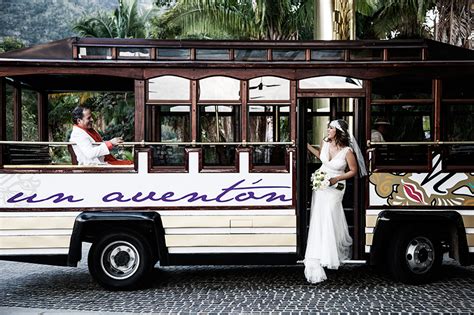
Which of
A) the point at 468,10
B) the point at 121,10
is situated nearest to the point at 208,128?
the point at 468,10

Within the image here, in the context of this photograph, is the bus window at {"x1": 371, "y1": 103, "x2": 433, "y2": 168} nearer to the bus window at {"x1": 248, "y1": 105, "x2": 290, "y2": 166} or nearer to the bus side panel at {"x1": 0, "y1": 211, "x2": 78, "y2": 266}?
the bus window at {"x1": 248, "y1": 105, "x2": 290, "y2": 166}

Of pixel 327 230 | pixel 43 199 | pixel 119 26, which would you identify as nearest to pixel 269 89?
pixel 327 230

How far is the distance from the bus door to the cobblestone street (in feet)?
2.16

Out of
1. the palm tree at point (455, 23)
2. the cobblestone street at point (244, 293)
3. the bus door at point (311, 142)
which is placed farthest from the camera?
the palm tree at point (455, 23)

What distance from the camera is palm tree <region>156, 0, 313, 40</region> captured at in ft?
67.3

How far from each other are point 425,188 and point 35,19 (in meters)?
57.2

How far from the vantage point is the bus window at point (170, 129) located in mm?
8203

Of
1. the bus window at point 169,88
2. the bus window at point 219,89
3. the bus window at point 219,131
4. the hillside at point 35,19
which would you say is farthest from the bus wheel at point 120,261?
the hillside at point 35,19

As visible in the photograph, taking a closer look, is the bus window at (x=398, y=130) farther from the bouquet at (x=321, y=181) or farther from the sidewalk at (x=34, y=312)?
the sidewalk at (x=34, y=312)

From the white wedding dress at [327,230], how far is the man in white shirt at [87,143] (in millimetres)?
2684

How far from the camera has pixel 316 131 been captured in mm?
9656

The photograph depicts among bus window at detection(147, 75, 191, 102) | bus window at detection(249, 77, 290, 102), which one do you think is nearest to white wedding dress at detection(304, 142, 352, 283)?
bus window at detection(249, 77, 290, 102)

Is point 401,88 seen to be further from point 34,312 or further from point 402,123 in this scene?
point 34,312

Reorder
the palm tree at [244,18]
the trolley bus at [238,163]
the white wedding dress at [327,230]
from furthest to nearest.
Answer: the palm tree at [244,18] < the white wedding dress at [327,230] < the trolley bus at [238,163]
